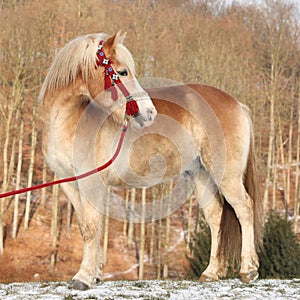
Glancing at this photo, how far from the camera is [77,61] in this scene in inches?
193

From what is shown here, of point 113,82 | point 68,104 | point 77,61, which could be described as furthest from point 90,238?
point 77,61

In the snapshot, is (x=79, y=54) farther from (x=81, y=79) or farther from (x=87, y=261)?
(x=87, y=261)

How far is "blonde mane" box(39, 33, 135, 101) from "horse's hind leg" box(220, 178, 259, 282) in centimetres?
215

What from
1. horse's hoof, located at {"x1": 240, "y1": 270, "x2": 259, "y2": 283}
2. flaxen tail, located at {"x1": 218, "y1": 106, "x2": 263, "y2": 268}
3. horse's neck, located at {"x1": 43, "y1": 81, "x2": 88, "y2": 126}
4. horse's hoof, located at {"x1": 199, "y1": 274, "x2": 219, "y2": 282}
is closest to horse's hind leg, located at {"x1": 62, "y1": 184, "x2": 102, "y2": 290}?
horse's neck, located at {"x1": 43, "y1": 81, "x2": 88, "y2": 126}

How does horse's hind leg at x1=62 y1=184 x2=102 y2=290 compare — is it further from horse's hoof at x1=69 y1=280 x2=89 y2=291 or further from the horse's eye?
the horse's eye

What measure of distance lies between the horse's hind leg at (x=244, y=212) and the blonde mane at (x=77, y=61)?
2.15 meters

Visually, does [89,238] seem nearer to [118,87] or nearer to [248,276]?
[118,87]

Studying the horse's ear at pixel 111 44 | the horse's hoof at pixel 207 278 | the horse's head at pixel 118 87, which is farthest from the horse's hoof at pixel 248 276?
the horse's ear at pixel 111 44

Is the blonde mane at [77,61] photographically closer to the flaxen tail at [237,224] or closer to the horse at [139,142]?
the horse at [139,142]

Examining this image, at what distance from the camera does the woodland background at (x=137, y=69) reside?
2083 centimetres

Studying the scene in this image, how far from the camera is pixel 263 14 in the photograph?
2538 centimetres

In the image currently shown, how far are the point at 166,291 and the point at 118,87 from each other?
218 cm

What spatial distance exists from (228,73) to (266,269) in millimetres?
13451

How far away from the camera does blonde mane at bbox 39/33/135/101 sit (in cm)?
482
